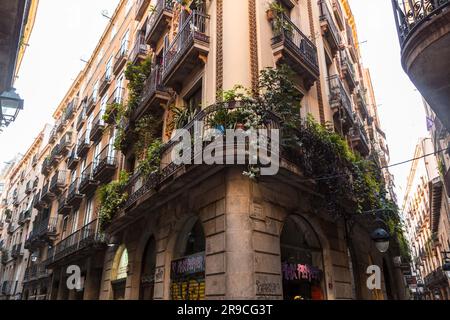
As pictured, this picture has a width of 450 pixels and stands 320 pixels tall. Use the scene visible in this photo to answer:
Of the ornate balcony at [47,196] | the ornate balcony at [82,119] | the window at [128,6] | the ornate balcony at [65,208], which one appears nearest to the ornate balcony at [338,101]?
the window at [128,6]

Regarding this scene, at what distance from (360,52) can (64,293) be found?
94.0ft

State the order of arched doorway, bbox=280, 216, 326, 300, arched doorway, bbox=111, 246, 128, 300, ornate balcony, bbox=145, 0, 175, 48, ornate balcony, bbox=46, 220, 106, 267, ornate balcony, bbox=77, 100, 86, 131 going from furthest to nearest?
ornate balcony, bbox=77, 100, 86, 131, ornate balcony, bbox=46, 220, 106, 267, ornate balcony, bbox=145, 0, 175, 48, arched doorway, bbox=111, 246, 128, 300, arched doorway, bbox=280, 216, 326, 300

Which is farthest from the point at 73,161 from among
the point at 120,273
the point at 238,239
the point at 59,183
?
the point at 238,239

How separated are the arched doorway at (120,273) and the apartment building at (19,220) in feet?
60.7

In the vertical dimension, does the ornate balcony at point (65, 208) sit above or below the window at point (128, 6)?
below

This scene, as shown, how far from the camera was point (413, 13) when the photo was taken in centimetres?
694

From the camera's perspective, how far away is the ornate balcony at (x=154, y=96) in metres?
12.8

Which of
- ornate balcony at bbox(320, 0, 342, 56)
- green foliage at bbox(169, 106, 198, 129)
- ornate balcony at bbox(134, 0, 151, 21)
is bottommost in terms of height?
green foliage at bbox(169, 106, 198, 129)

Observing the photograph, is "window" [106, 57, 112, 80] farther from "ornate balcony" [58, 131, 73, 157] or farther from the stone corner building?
"ornate balcony" [58, 131, 73, 157]

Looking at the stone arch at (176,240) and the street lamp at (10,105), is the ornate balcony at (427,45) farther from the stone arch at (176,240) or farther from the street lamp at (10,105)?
the street lamp at (10,105)

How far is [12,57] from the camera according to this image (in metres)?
8.33

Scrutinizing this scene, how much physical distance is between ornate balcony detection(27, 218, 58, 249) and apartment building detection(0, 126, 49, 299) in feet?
11.7

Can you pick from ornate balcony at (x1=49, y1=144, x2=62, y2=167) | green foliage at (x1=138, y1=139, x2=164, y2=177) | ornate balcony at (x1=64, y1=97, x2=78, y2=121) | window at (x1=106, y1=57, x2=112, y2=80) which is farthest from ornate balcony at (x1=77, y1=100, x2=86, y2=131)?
green foliage at (x1=138, y1=139, x2=164, y2=177)

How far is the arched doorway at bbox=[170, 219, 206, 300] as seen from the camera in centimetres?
893
